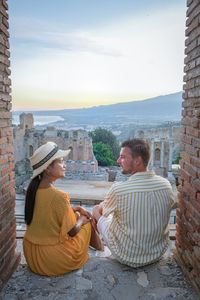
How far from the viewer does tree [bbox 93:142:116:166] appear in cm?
3847

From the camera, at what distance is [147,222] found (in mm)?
3166

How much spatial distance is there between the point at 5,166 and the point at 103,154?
36040 millimetres

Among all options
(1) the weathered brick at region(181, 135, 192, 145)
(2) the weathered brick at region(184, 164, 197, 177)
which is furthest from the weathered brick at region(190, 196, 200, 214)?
(1) the weathered brick at region(181, 135, 192, 145)

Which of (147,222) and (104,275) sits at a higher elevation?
(147,222)

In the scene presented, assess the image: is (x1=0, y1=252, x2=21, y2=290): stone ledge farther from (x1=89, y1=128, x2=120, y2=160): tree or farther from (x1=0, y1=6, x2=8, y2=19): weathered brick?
(x1=89, y1=128, x2=120, y2=160): tree

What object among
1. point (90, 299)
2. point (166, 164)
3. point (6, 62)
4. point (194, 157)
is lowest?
point (166, 164)

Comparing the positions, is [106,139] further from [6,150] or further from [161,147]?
[6,150]

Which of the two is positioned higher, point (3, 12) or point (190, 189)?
point (3, 12)

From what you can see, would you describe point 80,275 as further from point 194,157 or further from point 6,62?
point 6,62

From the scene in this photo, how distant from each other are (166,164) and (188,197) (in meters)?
32.3

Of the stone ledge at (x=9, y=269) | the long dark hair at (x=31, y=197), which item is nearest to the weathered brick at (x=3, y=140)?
the long dark hair at (x=31, y=197)

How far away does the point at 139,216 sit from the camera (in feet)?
10.3

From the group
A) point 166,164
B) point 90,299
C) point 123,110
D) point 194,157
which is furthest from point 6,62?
point 123,110

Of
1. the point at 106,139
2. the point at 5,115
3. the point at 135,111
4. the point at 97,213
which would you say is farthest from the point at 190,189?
the point at 135,111
